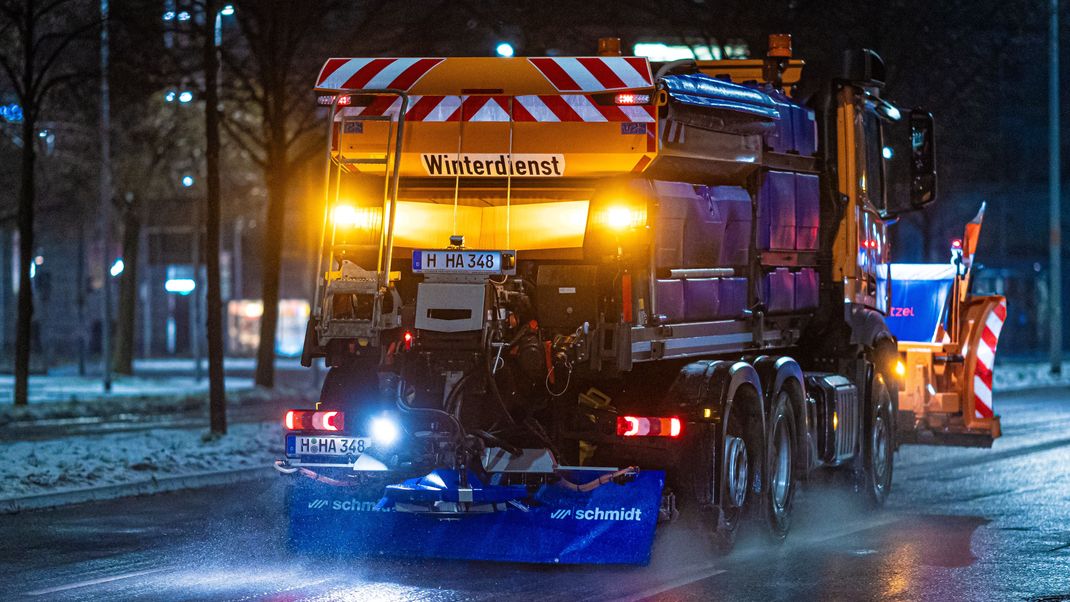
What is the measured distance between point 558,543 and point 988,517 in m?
4.47

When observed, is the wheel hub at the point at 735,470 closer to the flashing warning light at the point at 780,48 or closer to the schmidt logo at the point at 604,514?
the schmidt logo at the point at 604,514

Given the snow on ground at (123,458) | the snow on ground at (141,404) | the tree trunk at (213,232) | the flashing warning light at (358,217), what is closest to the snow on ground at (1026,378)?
the snow on ground at (141,404)

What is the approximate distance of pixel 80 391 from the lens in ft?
106

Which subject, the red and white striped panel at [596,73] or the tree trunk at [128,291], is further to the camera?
the tree trunk at [128,291]

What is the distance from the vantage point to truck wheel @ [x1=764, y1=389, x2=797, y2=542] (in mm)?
11102

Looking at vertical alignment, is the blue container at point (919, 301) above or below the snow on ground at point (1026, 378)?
above

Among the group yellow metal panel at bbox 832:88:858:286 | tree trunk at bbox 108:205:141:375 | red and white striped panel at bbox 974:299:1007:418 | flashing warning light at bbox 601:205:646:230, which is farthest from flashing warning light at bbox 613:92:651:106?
tree trunk at bbox 108:205:141:375

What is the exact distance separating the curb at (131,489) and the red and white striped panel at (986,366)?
7.02 metres

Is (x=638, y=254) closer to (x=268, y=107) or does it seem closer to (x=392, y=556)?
(x=392, y=556)

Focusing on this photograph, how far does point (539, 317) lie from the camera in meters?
9.76

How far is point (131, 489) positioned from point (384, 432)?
5.46 metres

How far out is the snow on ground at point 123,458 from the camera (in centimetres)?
1397

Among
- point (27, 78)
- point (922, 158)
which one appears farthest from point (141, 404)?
point (922, 158)

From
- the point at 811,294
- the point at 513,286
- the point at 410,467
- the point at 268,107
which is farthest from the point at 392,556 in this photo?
the point at 268,107
